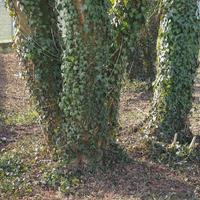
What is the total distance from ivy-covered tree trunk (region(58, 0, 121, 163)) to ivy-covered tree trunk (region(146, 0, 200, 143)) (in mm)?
1006

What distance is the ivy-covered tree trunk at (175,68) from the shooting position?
6621 mm

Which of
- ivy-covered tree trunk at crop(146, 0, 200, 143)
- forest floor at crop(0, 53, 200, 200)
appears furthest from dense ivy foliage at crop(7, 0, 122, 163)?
ivy-covered tree trunk at crop(146, 0, 200, 143)

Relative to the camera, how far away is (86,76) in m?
5.70

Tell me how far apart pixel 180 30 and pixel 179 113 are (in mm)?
1168

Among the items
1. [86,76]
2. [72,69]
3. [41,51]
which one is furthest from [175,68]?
[41,51]

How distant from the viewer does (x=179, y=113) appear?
270 inches

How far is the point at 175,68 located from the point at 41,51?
1904mm

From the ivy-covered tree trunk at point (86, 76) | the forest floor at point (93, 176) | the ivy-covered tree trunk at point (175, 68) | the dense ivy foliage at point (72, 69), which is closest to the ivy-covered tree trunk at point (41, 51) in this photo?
the dense ivy foliage at point (72, 69)

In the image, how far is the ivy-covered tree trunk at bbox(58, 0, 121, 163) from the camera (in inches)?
222

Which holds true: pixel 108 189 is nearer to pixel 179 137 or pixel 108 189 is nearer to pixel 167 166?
pixel 167 166

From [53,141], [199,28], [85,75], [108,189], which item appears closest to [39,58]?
[85,75]

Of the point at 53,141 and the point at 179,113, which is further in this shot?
the point at 179,113

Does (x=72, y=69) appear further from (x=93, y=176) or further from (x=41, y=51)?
(x=93, y=176)

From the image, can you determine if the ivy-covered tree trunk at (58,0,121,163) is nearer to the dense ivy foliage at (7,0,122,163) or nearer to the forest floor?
the dense ivy foliage at (7,0,122,163)
